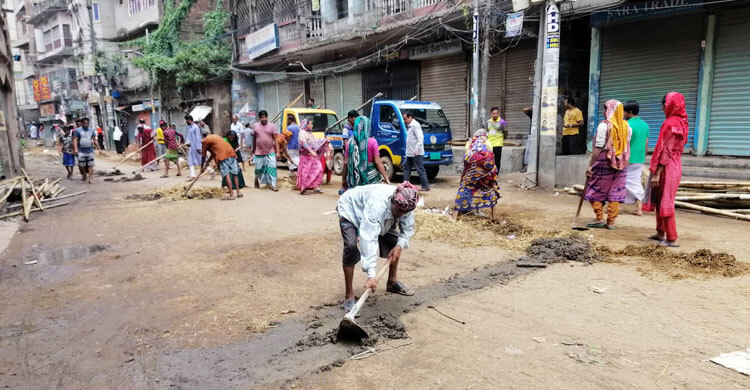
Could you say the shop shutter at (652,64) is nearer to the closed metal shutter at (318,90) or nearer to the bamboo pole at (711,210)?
the bamboo pole at (711,210)

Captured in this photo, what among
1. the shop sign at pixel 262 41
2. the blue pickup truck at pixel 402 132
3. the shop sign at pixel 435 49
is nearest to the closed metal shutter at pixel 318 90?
the shop sign at pixel 262 41

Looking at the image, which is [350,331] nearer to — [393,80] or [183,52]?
[393,80]

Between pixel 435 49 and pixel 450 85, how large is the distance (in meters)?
1.23

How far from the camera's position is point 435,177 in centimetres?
1285

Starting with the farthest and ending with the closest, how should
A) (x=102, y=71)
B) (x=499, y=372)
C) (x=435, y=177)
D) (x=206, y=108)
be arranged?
(x=102, y=71) < (x=206, y=108) < (x=435, y=177) < (x=499, y=372)

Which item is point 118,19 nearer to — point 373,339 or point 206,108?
point 206,108

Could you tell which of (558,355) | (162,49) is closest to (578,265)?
(558,355)

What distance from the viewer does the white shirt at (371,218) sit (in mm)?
3381

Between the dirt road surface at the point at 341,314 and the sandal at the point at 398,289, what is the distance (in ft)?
0.40

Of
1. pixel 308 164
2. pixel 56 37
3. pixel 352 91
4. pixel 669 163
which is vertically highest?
pixel 56 37

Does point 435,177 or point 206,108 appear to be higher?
point 206,108

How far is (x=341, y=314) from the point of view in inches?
153

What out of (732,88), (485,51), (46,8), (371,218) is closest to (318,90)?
(485,51)

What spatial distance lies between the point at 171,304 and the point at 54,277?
1866mm
